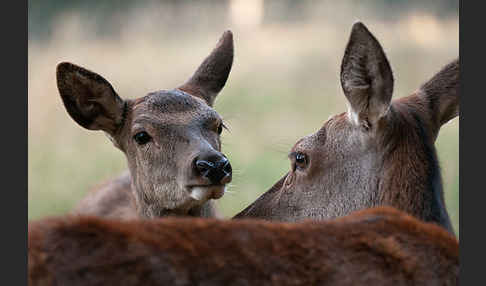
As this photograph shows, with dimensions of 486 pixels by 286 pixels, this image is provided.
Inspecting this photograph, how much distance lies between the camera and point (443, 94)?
4.64 metres

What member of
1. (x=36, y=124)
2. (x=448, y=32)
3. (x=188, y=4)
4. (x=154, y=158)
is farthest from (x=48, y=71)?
(x=448, y=32)

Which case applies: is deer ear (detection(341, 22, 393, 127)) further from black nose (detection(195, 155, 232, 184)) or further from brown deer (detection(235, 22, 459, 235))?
black nose (detection(195, 155, 232, 184))

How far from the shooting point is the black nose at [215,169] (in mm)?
4891

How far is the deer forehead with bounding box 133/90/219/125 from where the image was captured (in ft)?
17.8

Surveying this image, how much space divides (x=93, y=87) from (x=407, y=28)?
312 centimetres

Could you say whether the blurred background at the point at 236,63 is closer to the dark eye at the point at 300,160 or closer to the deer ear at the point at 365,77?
the dark eye at the point at 300,160

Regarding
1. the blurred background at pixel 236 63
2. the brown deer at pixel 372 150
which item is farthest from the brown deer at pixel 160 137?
the blurred background at pixel 236 63

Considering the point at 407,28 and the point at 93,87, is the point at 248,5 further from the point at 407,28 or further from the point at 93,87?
the point at 93,87

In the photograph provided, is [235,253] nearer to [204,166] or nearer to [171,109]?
[204,166]

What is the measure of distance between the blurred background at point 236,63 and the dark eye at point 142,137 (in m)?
2.00

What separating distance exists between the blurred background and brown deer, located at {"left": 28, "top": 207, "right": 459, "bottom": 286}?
3.58m

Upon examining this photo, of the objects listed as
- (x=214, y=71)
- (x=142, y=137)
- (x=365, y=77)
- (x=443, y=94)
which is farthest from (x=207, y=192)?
(x=443, y=94)

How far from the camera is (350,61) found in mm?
4191

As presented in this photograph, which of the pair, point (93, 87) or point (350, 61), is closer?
point (350, 61)
